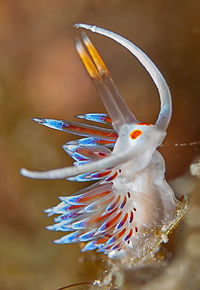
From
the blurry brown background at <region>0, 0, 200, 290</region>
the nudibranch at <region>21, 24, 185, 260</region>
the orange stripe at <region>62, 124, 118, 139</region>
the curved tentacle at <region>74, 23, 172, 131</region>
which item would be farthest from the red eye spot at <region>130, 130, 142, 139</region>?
the blurry brown background at <region>0, 0, 200, 290</region>

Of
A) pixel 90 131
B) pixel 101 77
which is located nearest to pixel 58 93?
pixel 90 131

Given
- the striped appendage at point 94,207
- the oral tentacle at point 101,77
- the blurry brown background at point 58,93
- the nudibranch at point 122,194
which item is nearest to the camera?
the oral tentacle at point 101,77

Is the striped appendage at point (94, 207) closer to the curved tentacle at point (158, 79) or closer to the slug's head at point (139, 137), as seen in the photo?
the slug's head at point (139, 137)

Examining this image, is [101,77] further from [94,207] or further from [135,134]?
[94,207]

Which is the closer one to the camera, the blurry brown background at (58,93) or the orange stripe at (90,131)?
the orange stripe at (90,131)

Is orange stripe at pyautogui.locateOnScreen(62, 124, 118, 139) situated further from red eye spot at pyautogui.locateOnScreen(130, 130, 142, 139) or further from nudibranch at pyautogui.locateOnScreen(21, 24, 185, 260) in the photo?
red eye spot at pyautogui.locateOnScreen(130, 130, 142, 139)

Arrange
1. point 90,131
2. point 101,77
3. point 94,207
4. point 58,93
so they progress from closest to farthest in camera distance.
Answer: point 101,77, point 94,207, point 90,131, point 58,93

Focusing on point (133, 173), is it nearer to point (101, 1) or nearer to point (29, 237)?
point (29, 237)

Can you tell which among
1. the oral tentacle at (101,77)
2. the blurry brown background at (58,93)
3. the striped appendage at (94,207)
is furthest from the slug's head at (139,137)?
the blurry brown background at (58,93)

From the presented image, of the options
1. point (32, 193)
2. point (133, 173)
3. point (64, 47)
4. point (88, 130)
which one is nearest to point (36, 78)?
point (64, 47)
